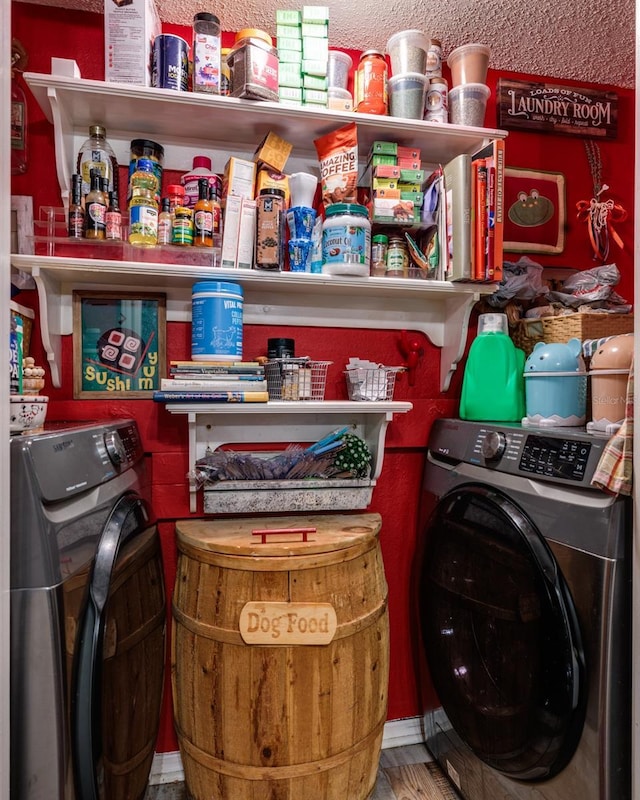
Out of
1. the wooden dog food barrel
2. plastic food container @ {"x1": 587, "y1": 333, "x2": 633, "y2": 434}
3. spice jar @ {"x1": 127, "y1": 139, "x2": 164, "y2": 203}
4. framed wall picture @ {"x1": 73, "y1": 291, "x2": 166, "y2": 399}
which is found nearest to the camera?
plastic food container @ {"x1": 587, "y1": 333, "x2": 633, "y2": 434}

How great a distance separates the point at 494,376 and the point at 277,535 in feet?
2.70

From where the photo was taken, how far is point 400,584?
183 centimetres

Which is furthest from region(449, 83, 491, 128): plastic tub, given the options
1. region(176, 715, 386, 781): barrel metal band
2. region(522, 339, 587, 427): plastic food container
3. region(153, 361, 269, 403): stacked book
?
region(176, 715, 386, 781): barrel metal band

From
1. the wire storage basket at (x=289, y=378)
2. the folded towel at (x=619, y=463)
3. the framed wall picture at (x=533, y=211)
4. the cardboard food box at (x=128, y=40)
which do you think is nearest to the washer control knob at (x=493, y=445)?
the folded towel at (x=619, y=463)

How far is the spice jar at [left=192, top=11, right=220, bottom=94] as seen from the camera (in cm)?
144

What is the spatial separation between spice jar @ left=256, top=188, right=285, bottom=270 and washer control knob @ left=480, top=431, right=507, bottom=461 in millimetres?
768

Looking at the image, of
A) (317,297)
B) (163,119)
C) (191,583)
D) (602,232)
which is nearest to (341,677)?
(191,583)

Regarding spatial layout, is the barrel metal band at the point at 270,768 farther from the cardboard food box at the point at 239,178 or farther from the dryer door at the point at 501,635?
the cardboard food box at the point at 239,178

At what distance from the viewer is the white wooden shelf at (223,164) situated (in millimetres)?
1417

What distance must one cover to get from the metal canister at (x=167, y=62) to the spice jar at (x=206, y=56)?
0.04m

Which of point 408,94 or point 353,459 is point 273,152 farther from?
point 353,459

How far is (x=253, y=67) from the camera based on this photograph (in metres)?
1.44

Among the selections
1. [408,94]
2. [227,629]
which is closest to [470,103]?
[408,94]

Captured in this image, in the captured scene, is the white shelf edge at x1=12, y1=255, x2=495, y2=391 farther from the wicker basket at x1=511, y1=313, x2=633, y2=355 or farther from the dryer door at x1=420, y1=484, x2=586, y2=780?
the dryer door at x1=420, y1=484, x2=586, y2=780
